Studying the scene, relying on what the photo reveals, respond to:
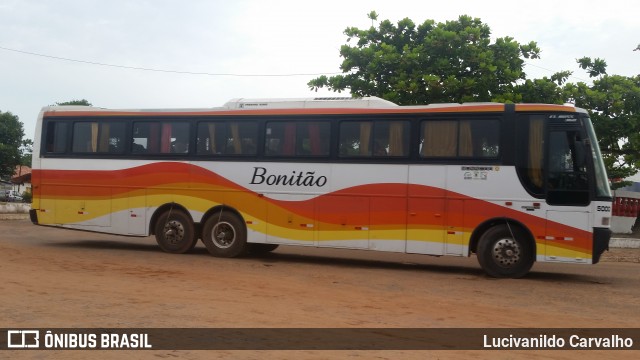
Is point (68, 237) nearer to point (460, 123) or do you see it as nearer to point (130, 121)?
point (130, 121)

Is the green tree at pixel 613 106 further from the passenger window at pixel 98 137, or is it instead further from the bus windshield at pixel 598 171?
the passenger window at pixel 98 137

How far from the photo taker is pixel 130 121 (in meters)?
15.9

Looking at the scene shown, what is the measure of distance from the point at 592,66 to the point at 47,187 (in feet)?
61.2

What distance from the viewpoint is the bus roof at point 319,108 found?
12836 mm

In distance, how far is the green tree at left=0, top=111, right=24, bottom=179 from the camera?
55750mm

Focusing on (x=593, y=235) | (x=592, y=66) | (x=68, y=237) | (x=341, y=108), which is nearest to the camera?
(x=593, y=235)

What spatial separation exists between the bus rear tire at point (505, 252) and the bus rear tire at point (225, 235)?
17.2 feet

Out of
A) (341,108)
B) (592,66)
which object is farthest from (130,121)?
(592,66)

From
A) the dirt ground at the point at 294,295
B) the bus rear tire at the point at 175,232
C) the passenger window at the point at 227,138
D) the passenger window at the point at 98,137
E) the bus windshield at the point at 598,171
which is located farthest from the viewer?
the passenger window at the point at 98,137

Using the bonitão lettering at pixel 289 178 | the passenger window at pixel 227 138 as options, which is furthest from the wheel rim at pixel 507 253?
the passenger window at pixel 227 138

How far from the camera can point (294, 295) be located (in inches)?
386

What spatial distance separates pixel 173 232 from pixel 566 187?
8.65m

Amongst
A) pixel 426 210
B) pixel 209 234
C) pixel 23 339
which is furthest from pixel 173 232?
pixel 23 339

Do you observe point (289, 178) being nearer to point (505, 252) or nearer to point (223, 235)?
point (223, 235)
